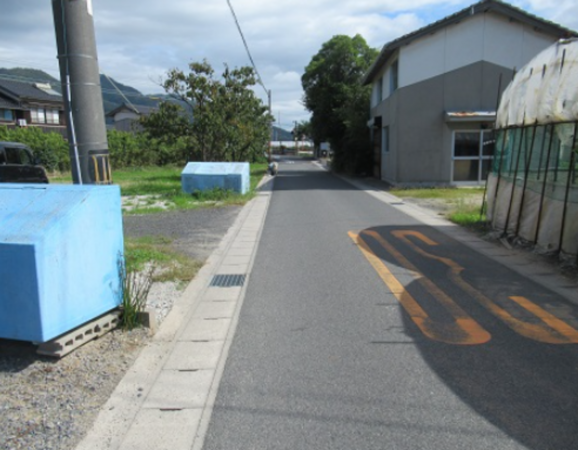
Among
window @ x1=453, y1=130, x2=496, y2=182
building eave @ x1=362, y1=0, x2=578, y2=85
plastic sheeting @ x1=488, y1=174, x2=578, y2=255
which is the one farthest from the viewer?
window @ x1=453, y1=130, x2=496, y2=182

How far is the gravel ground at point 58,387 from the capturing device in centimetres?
282

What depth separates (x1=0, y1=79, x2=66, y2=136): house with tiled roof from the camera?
121ft

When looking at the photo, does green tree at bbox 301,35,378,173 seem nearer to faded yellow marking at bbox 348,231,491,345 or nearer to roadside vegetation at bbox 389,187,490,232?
roadside vegetation at bbox 389,187,490,232

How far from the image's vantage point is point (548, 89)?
23.6ft

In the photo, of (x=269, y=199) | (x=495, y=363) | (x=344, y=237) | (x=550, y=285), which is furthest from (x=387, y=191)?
(x=495, y=363)

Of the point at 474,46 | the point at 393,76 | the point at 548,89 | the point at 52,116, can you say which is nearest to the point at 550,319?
the point at 548,89

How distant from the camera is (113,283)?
4.23m

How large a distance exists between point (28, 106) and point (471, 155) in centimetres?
3613

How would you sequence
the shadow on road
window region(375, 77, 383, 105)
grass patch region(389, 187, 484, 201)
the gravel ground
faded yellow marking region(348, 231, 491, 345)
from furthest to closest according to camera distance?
window region(375, 77, 383, 105) → grass patch region(389, 187, 484, 201) → faded yellow marking region(348, 231, 491, 345) → the shadow on road → the gravel ground

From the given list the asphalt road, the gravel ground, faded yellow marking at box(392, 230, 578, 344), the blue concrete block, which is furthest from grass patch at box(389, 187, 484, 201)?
the gravel ground

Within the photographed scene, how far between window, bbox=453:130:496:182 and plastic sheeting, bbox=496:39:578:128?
32.5ft

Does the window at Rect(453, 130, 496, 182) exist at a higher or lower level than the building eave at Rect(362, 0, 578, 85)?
lower

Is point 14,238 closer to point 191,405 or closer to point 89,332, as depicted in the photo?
point 89,332

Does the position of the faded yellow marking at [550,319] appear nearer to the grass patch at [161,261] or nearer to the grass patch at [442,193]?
the grass patch at [161,261]
